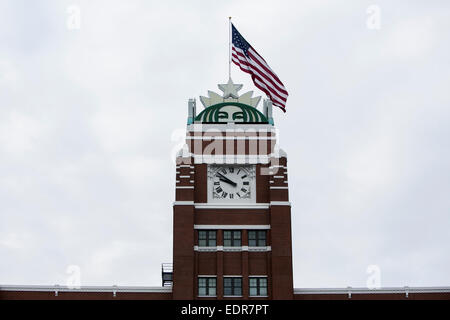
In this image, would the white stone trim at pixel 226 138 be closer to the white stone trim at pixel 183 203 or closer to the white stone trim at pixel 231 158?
the white stone trim at pixel 231 158

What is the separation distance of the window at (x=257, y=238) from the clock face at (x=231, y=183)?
263 cm

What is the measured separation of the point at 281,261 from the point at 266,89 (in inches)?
485

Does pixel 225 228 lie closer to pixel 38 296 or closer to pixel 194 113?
pixel 194 113

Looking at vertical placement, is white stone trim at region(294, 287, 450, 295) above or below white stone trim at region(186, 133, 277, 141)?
below

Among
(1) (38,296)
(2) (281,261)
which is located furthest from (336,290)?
(1) (38,296)

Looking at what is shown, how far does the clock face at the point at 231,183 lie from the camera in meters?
56.0

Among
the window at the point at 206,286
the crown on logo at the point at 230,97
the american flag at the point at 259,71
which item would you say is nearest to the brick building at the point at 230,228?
the window at the point at 206,286

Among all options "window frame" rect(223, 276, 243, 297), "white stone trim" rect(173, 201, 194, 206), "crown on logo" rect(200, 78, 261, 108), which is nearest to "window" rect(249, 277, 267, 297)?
"window frame" rect(223, 276, 243, 297)

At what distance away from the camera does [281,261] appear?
2105 inches

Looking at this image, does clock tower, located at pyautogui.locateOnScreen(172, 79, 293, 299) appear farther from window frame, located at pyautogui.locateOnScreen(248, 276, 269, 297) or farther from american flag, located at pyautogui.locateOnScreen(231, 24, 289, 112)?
american flag, located at pyautogui.locateOnScreen(231, 24, 289, 112)

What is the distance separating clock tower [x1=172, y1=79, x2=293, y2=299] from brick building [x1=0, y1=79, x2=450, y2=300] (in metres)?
0.07

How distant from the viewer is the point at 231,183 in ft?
185

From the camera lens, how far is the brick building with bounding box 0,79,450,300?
174 ft
